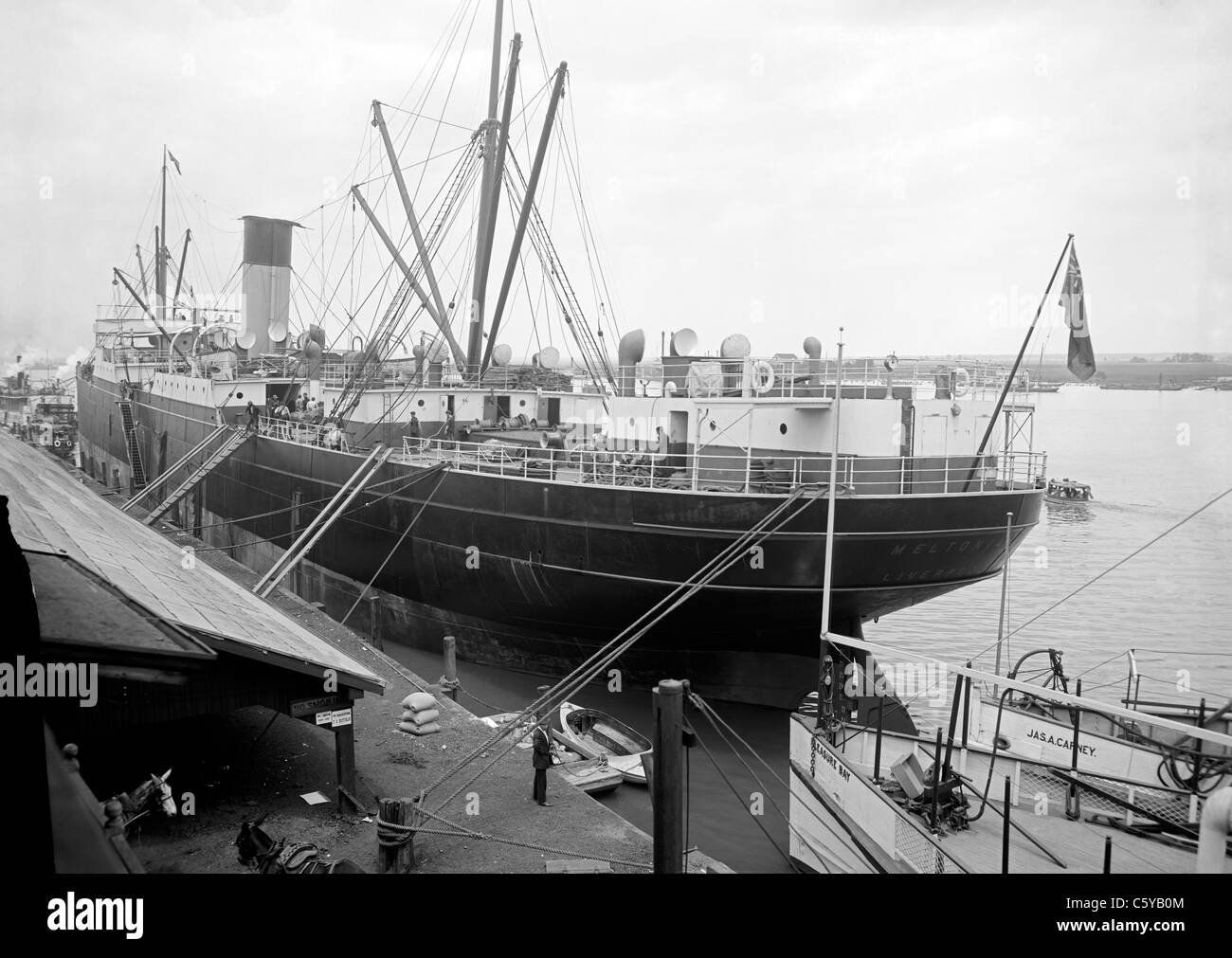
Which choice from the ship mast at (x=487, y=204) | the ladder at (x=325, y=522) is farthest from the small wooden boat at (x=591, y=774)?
the ship mast at (x=487, y=204)

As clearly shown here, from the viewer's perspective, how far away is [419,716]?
45.6ft

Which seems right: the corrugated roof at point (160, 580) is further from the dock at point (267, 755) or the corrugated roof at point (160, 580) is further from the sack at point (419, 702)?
the sack at point (419, 702)

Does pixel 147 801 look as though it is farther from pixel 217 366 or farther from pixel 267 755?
pixel 217 366

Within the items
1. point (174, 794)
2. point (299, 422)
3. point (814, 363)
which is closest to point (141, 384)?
point (299, 422)

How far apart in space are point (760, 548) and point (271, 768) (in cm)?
952

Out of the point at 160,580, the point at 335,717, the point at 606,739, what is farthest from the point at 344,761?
the point at 606,739

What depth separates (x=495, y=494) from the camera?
2127cm

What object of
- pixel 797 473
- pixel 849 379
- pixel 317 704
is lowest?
pixel 317 704

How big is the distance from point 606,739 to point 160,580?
934 centimetres

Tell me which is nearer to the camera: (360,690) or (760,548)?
(360,690)

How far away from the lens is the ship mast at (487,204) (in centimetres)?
3045

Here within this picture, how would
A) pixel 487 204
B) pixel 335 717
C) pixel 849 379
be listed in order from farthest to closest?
pixel 487 204
pixel 849 379
pixel 335 717
